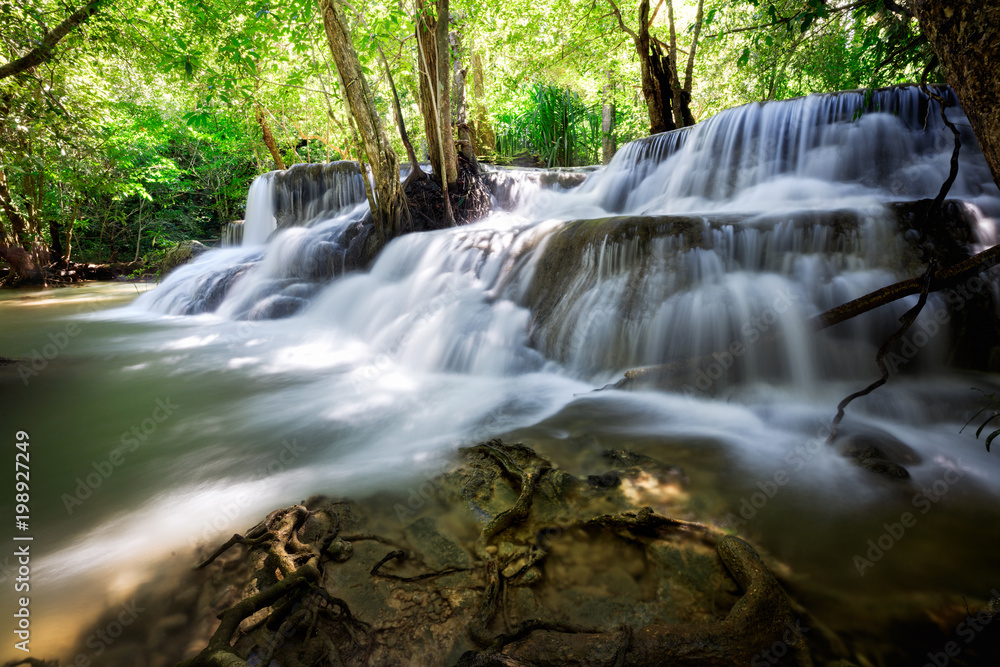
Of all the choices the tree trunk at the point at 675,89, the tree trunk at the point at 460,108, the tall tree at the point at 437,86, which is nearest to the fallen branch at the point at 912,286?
the tall tree at the point at 437,86

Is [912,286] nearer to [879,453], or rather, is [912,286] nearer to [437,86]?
[879,453]

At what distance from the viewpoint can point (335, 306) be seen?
684cm

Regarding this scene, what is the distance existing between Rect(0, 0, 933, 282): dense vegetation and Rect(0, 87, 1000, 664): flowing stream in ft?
4.49

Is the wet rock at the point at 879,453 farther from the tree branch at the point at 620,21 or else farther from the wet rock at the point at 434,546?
the tree branch at the point at 620,21

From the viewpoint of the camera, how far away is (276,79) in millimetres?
13281

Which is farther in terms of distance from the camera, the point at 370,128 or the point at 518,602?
the point at 370,128

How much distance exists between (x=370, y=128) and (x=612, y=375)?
5.67m

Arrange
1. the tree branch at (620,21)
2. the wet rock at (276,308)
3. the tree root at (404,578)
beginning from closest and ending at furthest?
1. the tree root at (404,578)
2. the wet rock at (276,308)
3. the tree branch at (620,21)

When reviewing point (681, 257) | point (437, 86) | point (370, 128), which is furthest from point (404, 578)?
point (437, 86)

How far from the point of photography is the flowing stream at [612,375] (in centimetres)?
195

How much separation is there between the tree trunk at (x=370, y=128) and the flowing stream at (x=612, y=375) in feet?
2.25

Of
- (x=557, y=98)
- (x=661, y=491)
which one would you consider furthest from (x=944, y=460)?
(x=557, y=98)

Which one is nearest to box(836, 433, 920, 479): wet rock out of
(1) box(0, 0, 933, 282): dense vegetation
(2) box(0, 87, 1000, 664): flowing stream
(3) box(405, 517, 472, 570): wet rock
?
(2) box(0, 87, 1000, 664): flowing stream

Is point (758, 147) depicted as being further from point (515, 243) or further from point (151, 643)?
point (151, 643)
